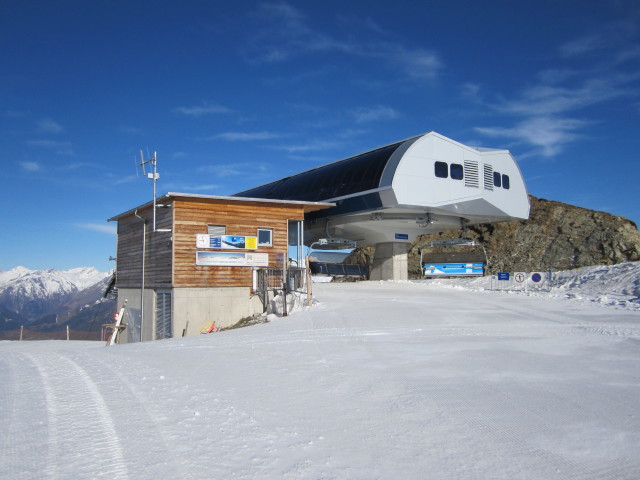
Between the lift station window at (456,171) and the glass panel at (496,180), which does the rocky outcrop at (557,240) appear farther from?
the lift station window at (456,171)

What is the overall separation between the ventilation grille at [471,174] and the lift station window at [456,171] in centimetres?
24

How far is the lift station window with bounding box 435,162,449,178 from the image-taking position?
85.9ft

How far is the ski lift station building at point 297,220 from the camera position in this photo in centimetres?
1992

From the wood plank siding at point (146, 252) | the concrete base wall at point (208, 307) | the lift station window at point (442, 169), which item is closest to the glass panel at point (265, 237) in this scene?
the concrete base wall at point (208, 307)

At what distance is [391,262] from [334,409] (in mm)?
26734

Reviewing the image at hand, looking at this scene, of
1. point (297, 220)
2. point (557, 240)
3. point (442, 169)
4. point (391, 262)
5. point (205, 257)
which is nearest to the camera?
point (205, 257)

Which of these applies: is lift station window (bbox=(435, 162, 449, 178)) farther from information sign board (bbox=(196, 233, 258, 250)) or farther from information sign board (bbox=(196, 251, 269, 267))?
information sign board (bbox=(196, 233, 258, 250))

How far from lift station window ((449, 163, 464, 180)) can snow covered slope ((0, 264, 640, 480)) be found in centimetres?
1731

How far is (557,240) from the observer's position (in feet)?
178

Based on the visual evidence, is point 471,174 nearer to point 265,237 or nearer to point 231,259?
point 265,237

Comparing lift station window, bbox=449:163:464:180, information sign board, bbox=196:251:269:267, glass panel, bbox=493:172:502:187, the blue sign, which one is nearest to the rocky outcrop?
the blue sign

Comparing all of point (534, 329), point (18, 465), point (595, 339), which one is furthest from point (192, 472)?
point (534, 329)

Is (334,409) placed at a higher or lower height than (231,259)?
lower

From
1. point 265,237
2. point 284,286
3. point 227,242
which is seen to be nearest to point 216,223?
point 227,242
